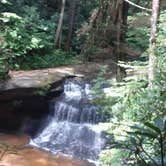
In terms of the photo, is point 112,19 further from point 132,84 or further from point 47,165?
point 47,165

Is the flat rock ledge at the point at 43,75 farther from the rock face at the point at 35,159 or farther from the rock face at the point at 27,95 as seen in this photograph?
the rock face at the point at 35,159

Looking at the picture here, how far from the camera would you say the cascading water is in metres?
9.99

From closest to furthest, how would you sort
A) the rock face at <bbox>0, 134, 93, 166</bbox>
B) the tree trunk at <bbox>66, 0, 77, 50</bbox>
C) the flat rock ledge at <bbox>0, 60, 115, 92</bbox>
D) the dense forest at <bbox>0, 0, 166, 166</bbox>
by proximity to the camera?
the dense forest at <bbox>0, 0, 166, 166</bbox>, the rock face at <bbox>0, 134, 93, 166</bbox>, the flat rock ledge at <bbox>0, 60, 115, 92</bbox>, the tree trunk at <bbox>66, 0, 77, 50</bbox>

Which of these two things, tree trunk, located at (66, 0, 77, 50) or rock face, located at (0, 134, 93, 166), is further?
tree trunk, located at (66, 0, 77, 50)

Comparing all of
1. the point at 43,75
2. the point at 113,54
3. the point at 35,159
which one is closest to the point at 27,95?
the point at 43,75

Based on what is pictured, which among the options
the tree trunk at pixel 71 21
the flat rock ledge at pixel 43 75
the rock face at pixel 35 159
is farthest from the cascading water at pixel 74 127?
the tree trunk at pixel 71 21

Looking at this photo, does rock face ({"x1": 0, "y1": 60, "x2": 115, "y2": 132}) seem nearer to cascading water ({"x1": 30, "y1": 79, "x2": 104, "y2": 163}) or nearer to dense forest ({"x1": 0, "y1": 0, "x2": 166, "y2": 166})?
cascading water ({"x1": 30, "y1": 79, "x2": 104, "y2": 163})

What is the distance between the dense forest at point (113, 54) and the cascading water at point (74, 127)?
413 millimetres

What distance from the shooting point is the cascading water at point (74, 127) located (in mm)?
9992

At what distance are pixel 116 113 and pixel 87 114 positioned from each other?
4604 mm

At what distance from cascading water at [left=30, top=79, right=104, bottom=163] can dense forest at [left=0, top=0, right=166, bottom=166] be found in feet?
→ 1.35

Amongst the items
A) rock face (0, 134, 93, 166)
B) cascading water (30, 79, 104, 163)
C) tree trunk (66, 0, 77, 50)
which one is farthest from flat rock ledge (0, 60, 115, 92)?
tree trunk (66, 0, 77, 50)

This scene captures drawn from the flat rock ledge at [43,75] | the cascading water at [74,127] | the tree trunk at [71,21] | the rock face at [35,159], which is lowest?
the rock face at [35,159]

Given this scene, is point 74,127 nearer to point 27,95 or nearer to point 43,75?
point 27,95
